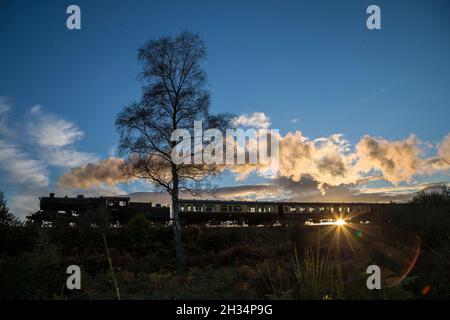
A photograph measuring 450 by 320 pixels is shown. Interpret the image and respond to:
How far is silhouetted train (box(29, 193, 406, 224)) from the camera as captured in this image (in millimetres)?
38625

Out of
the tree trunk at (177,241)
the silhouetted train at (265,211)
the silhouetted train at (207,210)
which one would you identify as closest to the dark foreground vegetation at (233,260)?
the tree trunk at (177,241)

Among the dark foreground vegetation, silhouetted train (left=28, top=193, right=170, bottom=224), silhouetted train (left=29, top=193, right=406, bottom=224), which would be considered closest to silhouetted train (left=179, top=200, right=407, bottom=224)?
silhouetted train (left=29, top=193, right=406, bottom=224)

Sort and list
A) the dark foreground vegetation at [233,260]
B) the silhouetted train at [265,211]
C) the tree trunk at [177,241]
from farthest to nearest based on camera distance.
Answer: the silhouetted train at [265,211] < the tree trunk at [177,241] < the dark foreground vegetation at [233,260]

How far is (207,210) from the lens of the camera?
128 ft

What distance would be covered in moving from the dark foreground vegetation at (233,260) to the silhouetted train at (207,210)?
1139cm

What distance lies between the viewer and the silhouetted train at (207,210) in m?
38.6

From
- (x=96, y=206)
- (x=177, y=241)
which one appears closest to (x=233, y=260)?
(x=177, y=241)

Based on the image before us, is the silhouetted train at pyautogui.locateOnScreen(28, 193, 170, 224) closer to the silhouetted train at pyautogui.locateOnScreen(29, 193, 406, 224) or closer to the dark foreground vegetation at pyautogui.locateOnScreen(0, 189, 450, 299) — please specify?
the silhouetted train at pyautogui.locateOnScreen(29, 193, 406, 224)

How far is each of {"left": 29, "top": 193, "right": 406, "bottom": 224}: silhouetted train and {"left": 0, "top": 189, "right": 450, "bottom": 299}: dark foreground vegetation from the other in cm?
1139

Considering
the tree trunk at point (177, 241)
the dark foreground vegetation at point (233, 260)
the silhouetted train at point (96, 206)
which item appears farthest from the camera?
the silhouetted train at point (96, 206)

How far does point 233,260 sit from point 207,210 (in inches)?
835

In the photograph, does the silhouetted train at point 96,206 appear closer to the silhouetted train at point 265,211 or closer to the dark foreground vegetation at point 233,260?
the silhouetted train at point 265,211
